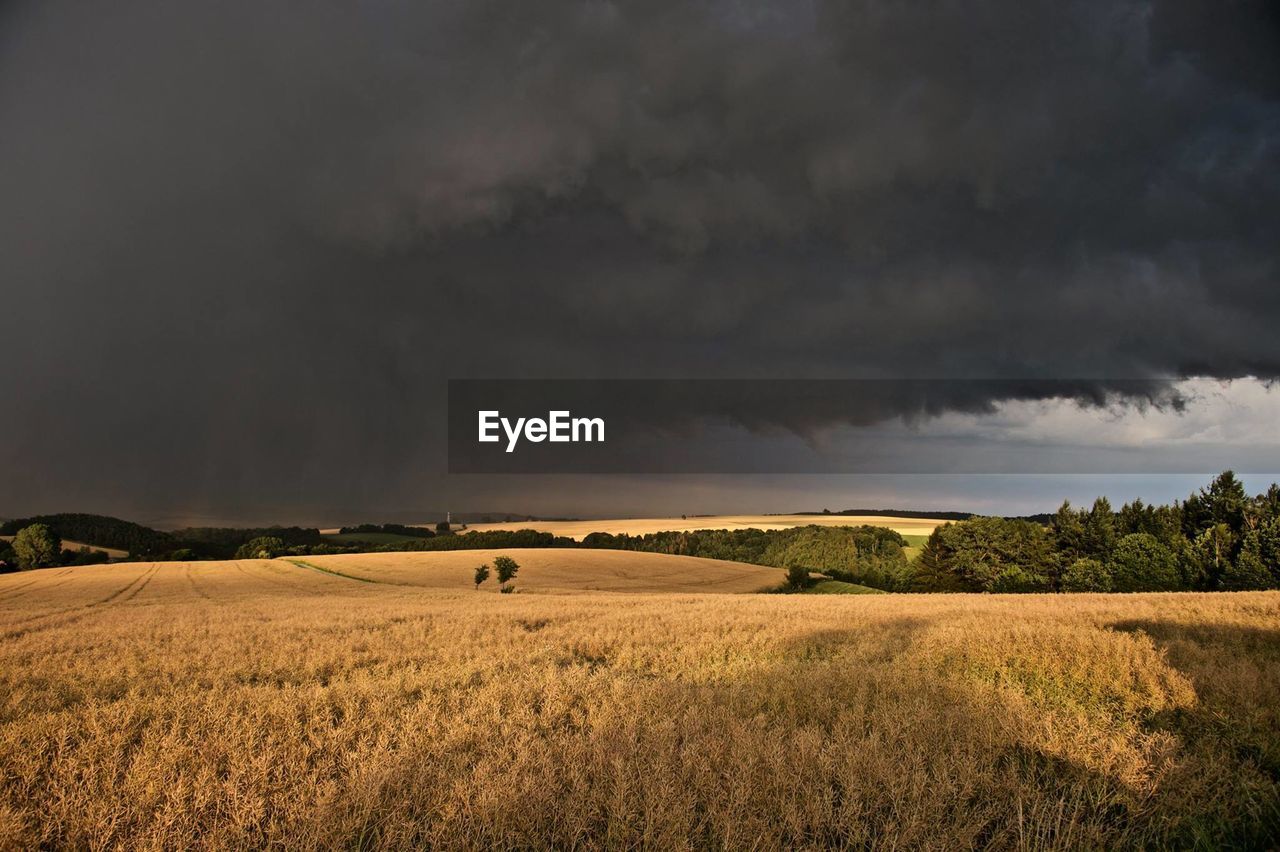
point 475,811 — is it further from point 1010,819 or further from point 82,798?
point 1010,819

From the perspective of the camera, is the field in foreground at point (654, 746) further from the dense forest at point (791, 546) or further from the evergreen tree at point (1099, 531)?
the dense forest at point (791, 546)

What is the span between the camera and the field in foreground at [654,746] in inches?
152

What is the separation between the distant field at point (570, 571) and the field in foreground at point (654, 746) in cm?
3941

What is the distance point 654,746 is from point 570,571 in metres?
57.5

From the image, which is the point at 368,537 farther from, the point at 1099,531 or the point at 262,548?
the point at 1099,531

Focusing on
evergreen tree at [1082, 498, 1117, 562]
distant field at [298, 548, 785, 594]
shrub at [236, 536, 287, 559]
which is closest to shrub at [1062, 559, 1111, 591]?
evergreen tree at [1082, 498, 1117, 562]

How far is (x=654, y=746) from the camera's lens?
501cm

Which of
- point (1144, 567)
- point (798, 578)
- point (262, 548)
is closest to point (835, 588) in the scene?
point (798, 578)

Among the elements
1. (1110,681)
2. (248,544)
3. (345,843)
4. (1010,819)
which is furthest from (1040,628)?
(248,544)

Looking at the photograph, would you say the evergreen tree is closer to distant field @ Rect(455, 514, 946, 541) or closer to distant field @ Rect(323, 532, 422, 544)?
distant field @ Rect(455, 514, 946, 541)

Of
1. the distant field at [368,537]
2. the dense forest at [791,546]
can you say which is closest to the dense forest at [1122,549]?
the dense forest at [791,546]

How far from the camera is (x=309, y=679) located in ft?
28.3

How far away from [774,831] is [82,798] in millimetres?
4805

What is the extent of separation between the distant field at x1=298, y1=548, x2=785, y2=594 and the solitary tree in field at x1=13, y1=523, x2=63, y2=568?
41.1 metres
